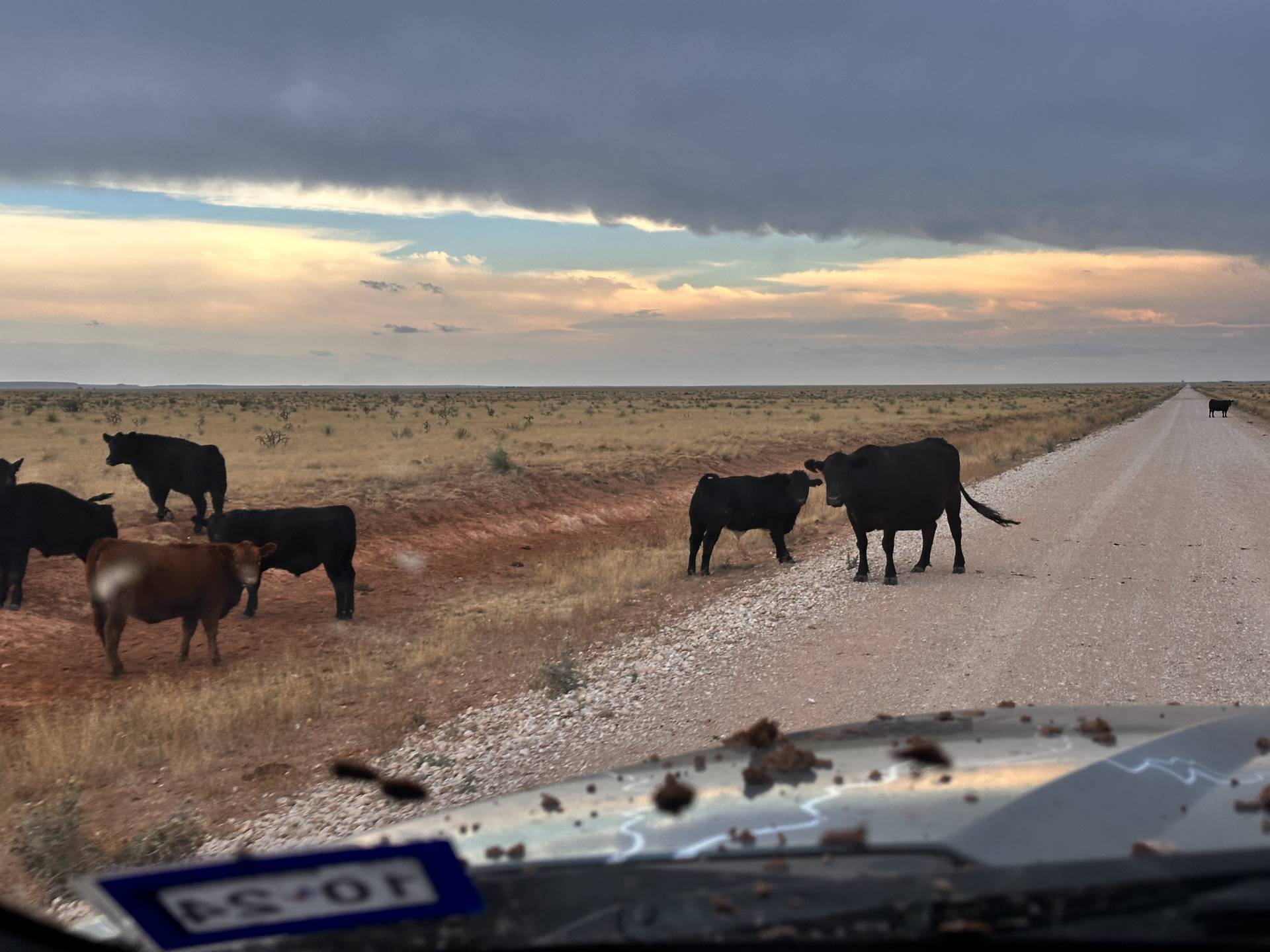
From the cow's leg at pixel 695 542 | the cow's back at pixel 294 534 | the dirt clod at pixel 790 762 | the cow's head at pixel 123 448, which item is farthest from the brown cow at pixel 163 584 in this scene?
the dirt clod at pixel 790 762

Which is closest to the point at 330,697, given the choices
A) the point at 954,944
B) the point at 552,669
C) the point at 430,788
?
the point at 552,669

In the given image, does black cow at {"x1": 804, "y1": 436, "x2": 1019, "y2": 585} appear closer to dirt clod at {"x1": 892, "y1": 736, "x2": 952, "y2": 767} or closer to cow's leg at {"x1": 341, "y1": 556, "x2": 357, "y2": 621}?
cow's leg at {"x1": 341, "y1": 556, "x2": 357, "y2": 621}

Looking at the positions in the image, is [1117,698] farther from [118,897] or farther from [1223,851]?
[118,897]

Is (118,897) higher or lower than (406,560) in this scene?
higher

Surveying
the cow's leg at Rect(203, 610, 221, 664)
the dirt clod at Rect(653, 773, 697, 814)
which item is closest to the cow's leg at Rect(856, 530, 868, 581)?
the cow's leg at Rect(203, 610, 221, 664)

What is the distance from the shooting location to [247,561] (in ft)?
35.0

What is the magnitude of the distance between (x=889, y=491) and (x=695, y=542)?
3.16 metres

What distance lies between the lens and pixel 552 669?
7.91m

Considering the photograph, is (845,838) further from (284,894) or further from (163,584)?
(163,584)

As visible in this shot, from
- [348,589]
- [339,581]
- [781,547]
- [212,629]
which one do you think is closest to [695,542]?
[781,547]

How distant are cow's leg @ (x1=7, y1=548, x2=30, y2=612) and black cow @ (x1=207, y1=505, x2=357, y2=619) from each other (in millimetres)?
2345

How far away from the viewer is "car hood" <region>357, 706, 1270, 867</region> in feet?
6.22

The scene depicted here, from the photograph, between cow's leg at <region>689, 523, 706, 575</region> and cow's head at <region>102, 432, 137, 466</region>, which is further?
cow's head at <region>102, 432, 137, 466</region>

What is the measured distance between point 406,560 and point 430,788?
443 inches
